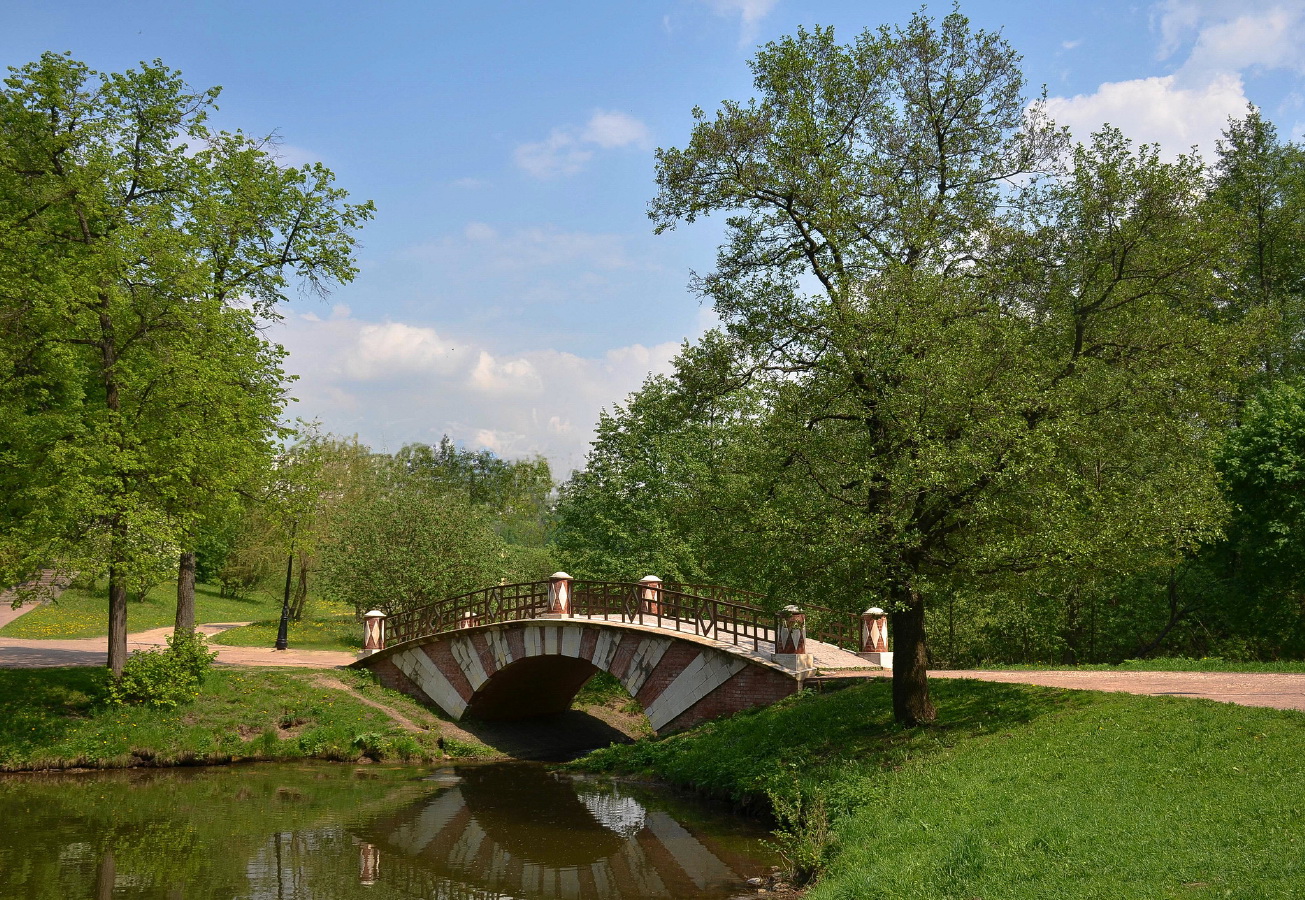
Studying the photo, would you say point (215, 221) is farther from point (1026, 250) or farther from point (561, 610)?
point (1026, 250)

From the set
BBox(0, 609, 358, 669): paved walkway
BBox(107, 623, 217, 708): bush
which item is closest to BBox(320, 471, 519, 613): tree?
BBox(0, 609, 358, 669): paved walkway

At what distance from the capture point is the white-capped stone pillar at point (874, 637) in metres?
23.0

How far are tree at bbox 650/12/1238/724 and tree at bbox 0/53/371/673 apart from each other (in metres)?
11.4

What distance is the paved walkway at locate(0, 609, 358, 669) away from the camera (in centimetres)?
2570

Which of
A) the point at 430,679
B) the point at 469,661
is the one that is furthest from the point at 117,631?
the point at 469,661

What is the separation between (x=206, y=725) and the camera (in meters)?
22.7

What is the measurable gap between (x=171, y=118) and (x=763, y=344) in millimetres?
16111

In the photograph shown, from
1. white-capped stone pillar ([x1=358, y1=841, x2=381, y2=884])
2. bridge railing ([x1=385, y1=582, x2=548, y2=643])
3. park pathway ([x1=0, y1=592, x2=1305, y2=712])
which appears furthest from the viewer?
bridge railing ([x1=385, y1=582, x2=548, y2=643])

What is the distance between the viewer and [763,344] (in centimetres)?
1736

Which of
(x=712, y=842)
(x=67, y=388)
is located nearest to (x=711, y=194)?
(x=712, y=842)

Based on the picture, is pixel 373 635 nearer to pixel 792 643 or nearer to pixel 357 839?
pixel 357 839

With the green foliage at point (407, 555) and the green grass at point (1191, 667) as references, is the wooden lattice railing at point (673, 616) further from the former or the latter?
the green grass at point (1191, 667)

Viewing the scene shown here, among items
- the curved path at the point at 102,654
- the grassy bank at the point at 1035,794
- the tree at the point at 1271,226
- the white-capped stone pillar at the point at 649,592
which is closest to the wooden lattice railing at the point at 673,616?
the white-capped stone pillar at the point at 649,592

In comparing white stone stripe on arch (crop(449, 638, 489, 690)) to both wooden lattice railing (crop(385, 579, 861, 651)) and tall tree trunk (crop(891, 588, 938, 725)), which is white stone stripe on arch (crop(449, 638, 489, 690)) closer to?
wooden lattice railing (crop(385, 579, 861, 651))
